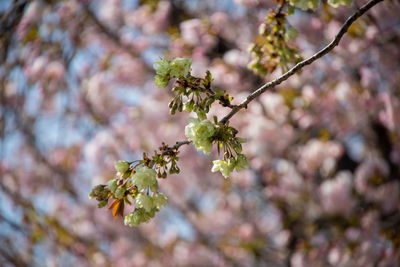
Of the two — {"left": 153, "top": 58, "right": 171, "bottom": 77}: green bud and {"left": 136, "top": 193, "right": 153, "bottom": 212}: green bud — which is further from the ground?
{"left": 153, "top": 58, "right": 171, "bottom": 77}: green bud

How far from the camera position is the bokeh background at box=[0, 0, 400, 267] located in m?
3.11

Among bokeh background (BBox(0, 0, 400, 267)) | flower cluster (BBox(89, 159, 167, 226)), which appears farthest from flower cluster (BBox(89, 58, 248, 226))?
bokeh background (BBox(0, 0, 400, 267))

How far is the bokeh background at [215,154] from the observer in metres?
3.11

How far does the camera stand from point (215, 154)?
3.65 metres

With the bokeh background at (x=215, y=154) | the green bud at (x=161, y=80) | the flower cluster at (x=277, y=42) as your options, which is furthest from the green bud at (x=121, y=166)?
the bokeh background at (x=215, y=154)

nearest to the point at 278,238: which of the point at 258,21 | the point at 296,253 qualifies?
the point at 296,253

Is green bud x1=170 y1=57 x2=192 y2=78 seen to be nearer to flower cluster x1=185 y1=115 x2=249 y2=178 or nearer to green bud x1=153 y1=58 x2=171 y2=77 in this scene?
green bud x1=153 y1=58 x2=171 y2=77

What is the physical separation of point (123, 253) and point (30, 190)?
1.76m

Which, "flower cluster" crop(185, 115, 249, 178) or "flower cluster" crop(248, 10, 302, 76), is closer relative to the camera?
"flower cluster" crop(185, 115, 249, 178)

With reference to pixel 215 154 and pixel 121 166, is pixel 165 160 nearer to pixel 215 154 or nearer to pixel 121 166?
pixel 121 166

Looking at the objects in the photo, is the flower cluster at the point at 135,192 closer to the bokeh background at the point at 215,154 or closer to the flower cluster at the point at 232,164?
the flower cluster at the point at 232,164

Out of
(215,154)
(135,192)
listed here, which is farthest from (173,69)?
(215,154)

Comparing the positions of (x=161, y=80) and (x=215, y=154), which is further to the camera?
(x=215, y=154)

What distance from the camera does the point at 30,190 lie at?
5586 millimetres
